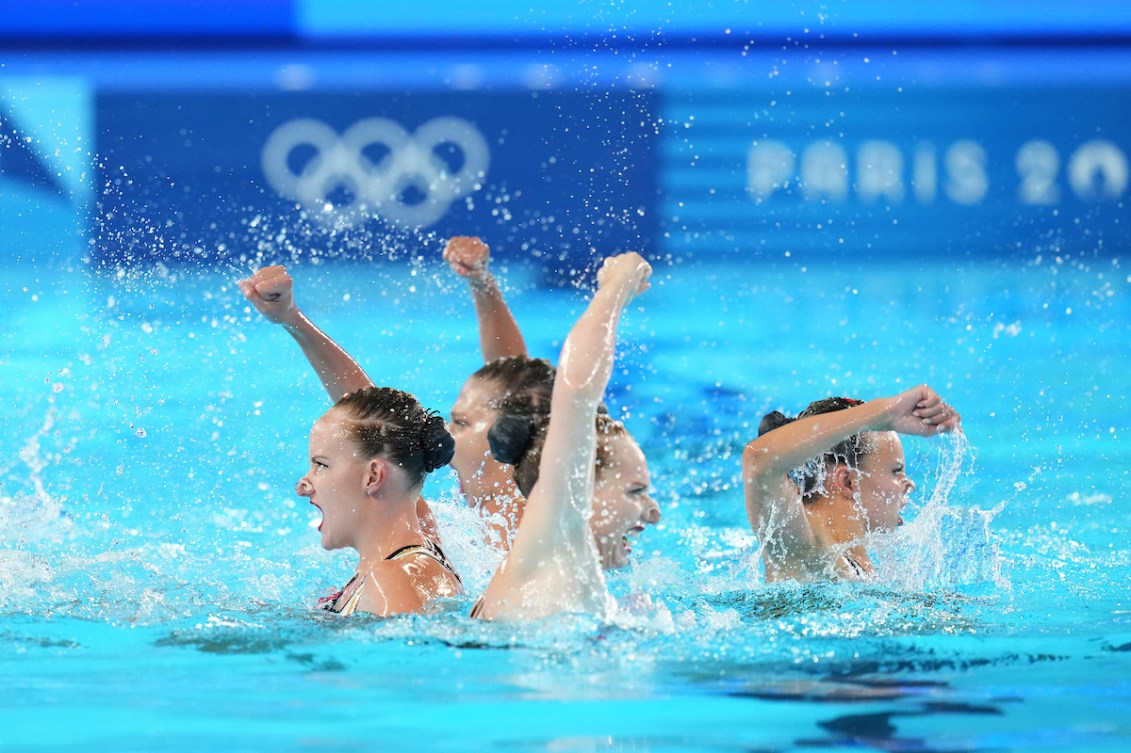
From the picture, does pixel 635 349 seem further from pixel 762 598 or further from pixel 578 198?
pixel 762 598

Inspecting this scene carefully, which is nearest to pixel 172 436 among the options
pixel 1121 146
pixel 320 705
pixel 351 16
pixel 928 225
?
pixel 320 705

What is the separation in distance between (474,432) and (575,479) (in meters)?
1.21

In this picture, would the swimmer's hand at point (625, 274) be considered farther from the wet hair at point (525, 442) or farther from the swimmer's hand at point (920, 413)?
the swimmer's hand at point (920, 413)

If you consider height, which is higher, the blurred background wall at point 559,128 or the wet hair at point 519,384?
the blurred background wall at point 559,128

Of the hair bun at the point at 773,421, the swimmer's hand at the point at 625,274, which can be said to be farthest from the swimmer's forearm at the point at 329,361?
the swimmer's hand at the point at 625,274

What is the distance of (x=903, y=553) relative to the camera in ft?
12.8

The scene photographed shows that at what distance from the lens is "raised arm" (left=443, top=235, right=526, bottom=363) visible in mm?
4312

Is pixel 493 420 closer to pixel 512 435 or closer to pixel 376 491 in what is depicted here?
pixel 376 491

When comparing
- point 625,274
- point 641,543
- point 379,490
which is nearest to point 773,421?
point 379,490

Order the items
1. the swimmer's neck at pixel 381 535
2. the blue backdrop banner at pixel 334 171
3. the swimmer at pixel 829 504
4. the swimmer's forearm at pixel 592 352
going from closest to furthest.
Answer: the swimmer's forearm at pixel 592 352, the swimmer's neck at pixel 381 535, the swimmer at pixel 829 504, the blue backdrop banner at pixel 334 171

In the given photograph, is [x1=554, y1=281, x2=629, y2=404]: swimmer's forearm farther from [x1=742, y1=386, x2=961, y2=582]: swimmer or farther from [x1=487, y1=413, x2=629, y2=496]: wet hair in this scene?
[x1=742, y1=386, x2=961, y2=582]: swimmer

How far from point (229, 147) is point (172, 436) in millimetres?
3754

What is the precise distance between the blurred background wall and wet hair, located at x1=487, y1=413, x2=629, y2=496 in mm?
6758

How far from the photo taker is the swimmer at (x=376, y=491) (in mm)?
3176
